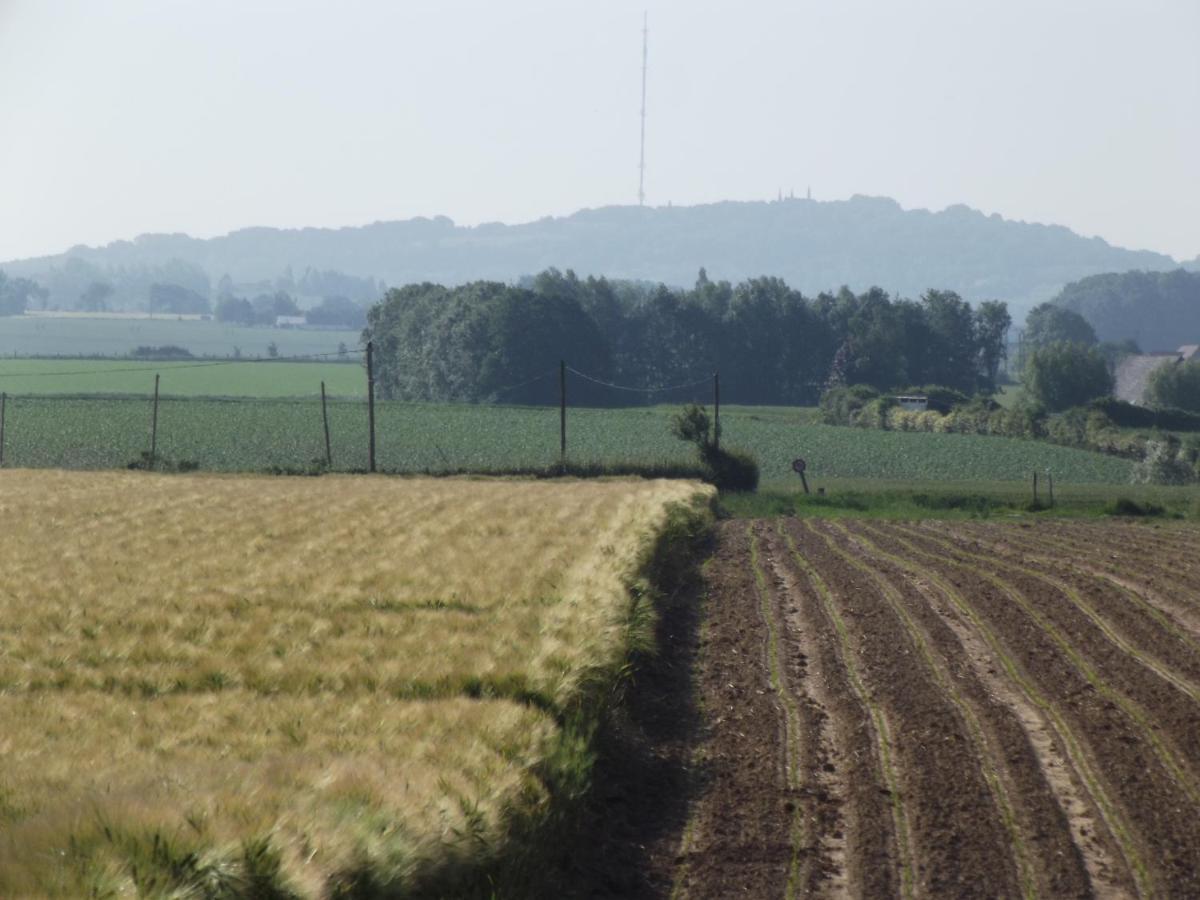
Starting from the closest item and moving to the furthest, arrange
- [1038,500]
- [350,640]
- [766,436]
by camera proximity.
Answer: [350,640] < [1038,500] < [766,436]

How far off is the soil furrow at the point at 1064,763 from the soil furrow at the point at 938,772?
17.7 inches

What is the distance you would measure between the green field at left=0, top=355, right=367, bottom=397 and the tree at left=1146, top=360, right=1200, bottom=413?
5723cm

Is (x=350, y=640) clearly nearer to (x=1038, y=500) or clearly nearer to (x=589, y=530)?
(x=589, y=530)

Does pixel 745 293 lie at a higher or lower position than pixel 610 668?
higher

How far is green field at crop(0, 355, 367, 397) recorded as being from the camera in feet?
308

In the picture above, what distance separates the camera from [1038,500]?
44.3 metres

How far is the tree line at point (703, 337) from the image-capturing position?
103 metres

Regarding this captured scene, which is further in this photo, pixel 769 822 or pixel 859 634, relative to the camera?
pixel 859 634

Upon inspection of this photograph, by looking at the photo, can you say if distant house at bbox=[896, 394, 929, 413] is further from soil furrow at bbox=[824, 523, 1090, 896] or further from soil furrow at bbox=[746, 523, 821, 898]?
soil furrow at bbox=[746, 523, 821, 898]

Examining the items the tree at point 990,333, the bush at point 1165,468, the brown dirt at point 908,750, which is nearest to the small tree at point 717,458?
the bush at point 1165,468

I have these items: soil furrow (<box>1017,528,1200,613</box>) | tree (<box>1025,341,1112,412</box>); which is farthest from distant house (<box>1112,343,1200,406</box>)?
soil furrow (<box>1017,528,1200,613</box>)

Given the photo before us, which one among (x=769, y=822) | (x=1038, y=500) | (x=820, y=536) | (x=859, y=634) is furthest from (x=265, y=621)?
(x=1038, y=500)

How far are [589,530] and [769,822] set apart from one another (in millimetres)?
14437

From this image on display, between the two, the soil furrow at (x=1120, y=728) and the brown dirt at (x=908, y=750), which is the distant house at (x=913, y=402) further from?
the soil furrow at (x=1120, y=728)
